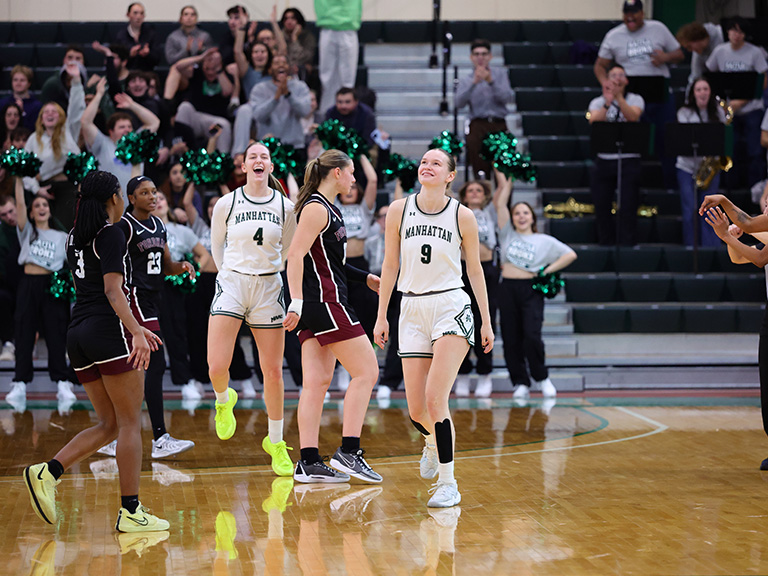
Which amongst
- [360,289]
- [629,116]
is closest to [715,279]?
[629,116]

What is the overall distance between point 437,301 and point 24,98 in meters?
7.65

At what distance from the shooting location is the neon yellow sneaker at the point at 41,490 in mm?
4695

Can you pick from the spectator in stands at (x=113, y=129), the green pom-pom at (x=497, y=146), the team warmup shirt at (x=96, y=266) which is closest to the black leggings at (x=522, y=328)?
the green pom-pom at (x=497, y=146)

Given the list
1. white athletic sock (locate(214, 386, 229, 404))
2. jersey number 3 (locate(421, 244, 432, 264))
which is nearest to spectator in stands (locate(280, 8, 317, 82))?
white athletic sock (locate(214, 386, 229, 404))

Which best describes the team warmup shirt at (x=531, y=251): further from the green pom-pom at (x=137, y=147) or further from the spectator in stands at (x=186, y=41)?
the spectator in stands at (x=186, y=41)

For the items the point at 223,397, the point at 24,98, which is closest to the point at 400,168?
the point at 223,397

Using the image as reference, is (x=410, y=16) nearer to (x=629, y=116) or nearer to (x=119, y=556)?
(x=629, y=116)

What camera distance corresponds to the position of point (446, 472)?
514cm

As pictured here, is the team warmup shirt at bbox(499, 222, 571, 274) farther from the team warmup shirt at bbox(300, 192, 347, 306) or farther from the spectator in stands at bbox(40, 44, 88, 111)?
the spectator in stands at bbox(40, 44, 88, 111)

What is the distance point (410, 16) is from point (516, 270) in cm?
720

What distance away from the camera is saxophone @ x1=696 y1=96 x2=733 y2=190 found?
37.1ft

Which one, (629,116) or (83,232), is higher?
(629,116)

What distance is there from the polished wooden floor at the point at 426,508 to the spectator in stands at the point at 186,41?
5483mm

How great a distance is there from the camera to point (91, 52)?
13547 millimetres
